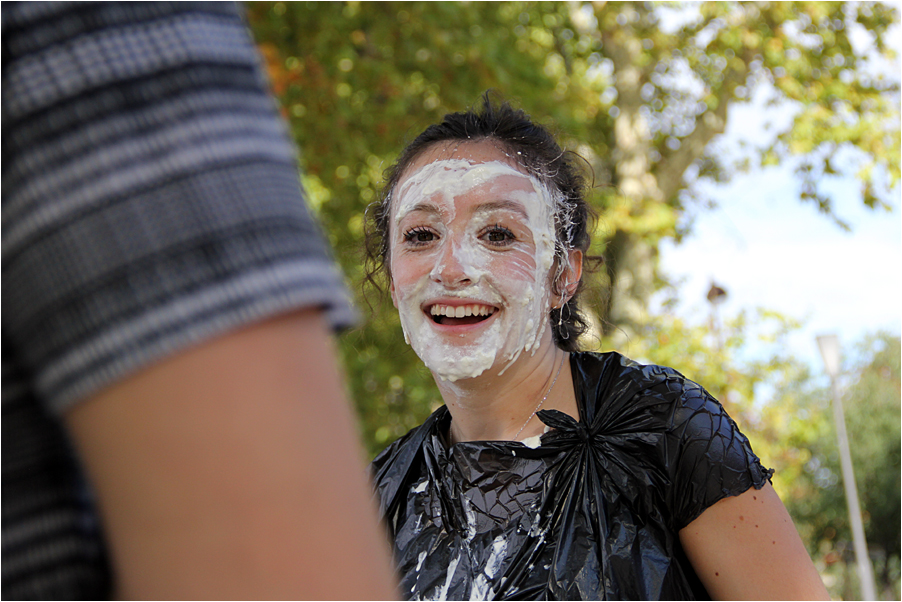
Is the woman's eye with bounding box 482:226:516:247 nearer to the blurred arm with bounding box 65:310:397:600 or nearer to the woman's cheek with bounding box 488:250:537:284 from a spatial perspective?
the woman's cheek with bounding box 488:250:537:284

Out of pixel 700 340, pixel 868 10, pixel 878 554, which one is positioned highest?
pixel 868 10

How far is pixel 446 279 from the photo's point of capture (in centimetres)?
217

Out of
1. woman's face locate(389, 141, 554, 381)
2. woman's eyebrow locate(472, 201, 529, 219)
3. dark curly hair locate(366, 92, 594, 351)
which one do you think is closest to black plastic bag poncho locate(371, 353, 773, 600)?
woman's face locate(389, 141, 554, 381)

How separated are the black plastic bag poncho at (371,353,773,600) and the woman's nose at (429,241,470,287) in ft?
1.48

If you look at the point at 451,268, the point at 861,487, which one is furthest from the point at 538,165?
the point at 861,487

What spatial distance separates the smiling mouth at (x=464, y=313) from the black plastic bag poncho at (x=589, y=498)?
0.33 metres

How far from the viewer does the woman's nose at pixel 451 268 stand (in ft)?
7.07

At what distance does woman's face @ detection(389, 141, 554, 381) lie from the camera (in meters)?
2.16

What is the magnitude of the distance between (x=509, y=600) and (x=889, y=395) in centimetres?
2446

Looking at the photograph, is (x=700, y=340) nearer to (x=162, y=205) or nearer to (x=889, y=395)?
(x=162, y=205)

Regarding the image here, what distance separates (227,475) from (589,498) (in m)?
1.61

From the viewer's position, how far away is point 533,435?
6.81 feet

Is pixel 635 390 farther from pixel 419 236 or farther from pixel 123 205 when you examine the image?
pixel 123 205

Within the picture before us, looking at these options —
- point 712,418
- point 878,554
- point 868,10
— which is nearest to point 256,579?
point 712,418
